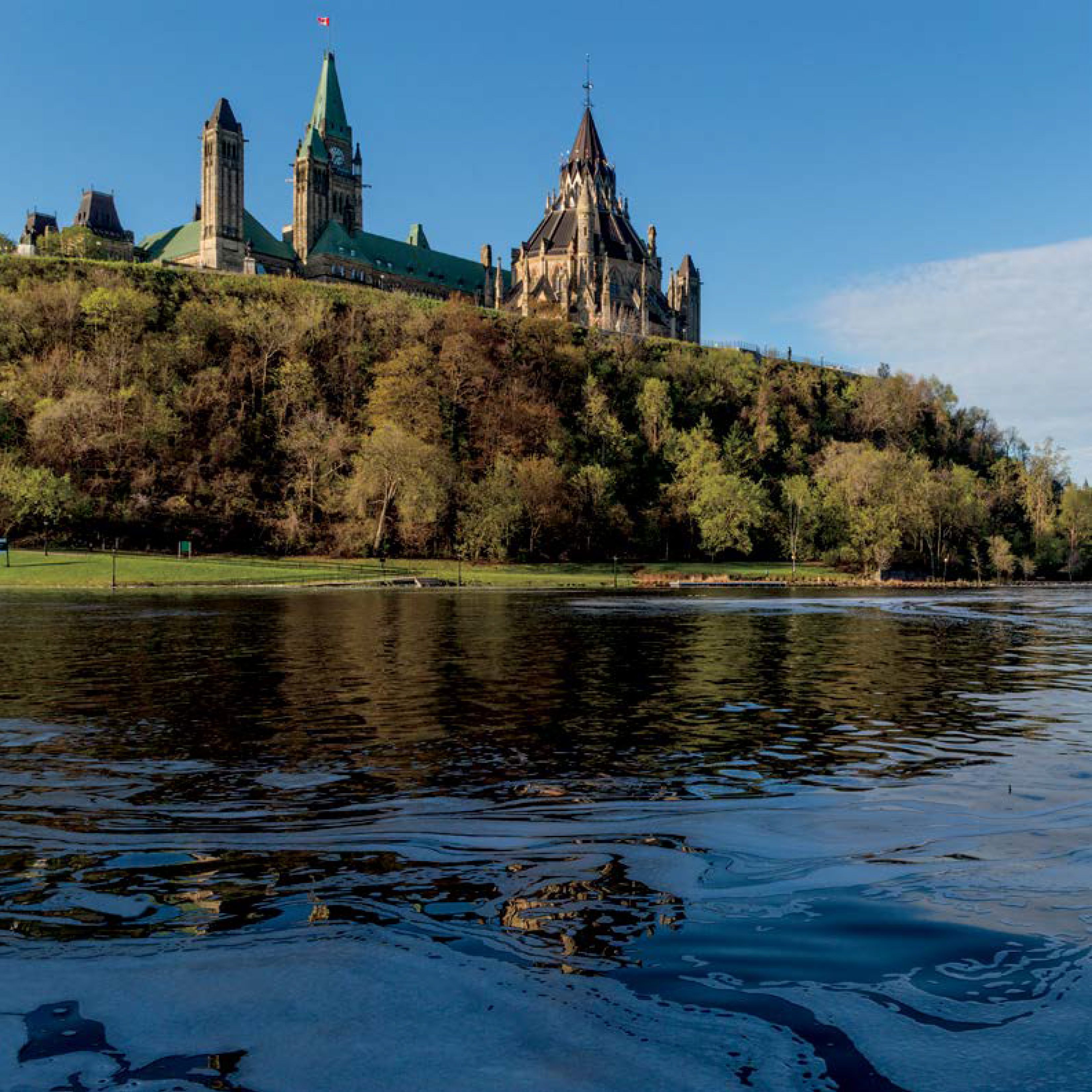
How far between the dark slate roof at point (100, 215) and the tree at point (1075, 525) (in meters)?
167

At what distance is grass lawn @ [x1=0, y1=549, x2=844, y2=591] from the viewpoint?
77.6m

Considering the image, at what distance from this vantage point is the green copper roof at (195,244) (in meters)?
179

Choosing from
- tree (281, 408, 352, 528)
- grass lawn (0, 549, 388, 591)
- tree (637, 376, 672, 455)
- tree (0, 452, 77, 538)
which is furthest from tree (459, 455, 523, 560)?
tree (0, 452, 77, 538)

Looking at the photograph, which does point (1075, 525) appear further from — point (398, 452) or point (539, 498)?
point (398, 452)

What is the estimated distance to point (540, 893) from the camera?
8250 mm

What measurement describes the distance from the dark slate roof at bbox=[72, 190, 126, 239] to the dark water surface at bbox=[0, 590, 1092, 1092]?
186m

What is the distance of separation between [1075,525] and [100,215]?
17132cm

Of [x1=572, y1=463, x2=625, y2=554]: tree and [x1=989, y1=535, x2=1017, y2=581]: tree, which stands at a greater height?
[x1=572, y1=463, x2=625, y2=554]: tree

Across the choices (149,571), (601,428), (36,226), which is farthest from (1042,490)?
(36,226)

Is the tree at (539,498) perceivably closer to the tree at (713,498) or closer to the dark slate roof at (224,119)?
the tree at (713,498)

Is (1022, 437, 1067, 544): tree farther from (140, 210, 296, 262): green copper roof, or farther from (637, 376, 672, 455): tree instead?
(140, 210, 296, 262): green copper roof

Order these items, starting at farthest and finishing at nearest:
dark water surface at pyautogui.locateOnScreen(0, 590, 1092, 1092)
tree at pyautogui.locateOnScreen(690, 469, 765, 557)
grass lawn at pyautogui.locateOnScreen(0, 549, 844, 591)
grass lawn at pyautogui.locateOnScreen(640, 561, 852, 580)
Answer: tree at pyautogui.locateOnScreen(690, 469, 765, 557), grass lawn at pyautogui.locateOnScreen(640, 561, 852, 580), grass lawn at pyautogui.locateOnScreen(0, 549, 844, 591), dark water surface at pyautogui.locateOnScreen(0, 590, 1092, 1092)

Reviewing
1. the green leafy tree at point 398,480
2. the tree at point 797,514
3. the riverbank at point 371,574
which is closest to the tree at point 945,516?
the riverbank at point 371,574

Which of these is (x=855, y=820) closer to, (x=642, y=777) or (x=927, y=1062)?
(x=642, y=777)
